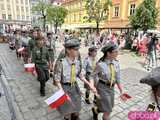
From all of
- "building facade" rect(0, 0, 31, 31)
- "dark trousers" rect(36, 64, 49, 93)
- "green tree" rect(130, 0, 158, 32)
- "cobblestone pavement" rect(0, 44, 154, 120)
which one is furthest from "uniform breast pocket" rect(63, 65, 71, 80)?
"building facade" rect(0, 0, 31, 31)

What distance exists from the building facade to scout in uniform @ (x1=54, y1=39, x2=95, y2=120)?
216ft

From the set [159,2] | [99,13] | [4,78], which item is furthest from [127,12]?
[4,78]

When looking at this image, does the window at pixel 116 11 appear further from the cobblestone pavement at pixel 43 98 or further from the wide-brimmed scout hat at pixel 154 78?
the wide-brimmed scout hat at pixel 154 78

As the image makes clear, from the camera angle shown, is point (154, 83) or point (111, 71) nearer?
point (154, 83)

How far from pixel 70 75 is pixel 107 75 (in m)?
0.64

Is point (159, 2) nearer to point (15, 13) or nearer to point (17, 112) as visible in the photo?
point (17, 112)

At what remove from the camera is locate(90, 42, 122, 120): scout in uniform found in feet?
11.3

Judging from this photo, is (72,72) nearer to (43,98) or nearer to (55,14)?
(43,98)

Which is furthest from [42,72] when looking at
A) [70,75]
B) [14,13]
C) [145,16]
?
[14,13]

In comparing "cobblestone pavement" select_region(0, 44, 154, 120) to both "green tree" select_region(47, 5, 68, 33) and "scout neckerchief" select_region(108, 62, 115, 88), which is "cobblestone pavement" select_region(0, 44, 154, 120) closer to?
"scout neckerchief" select_region(108, 62, 115, 88)

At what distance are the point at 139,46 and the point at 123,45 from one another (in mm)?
4741

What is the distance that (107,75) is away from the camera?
11.4 ft

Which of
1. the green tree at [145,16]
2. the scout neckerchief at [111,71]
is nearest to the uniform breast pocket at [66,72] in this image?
the scout neckerchief at [111,71]

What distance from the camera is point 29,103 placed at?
5.65m
